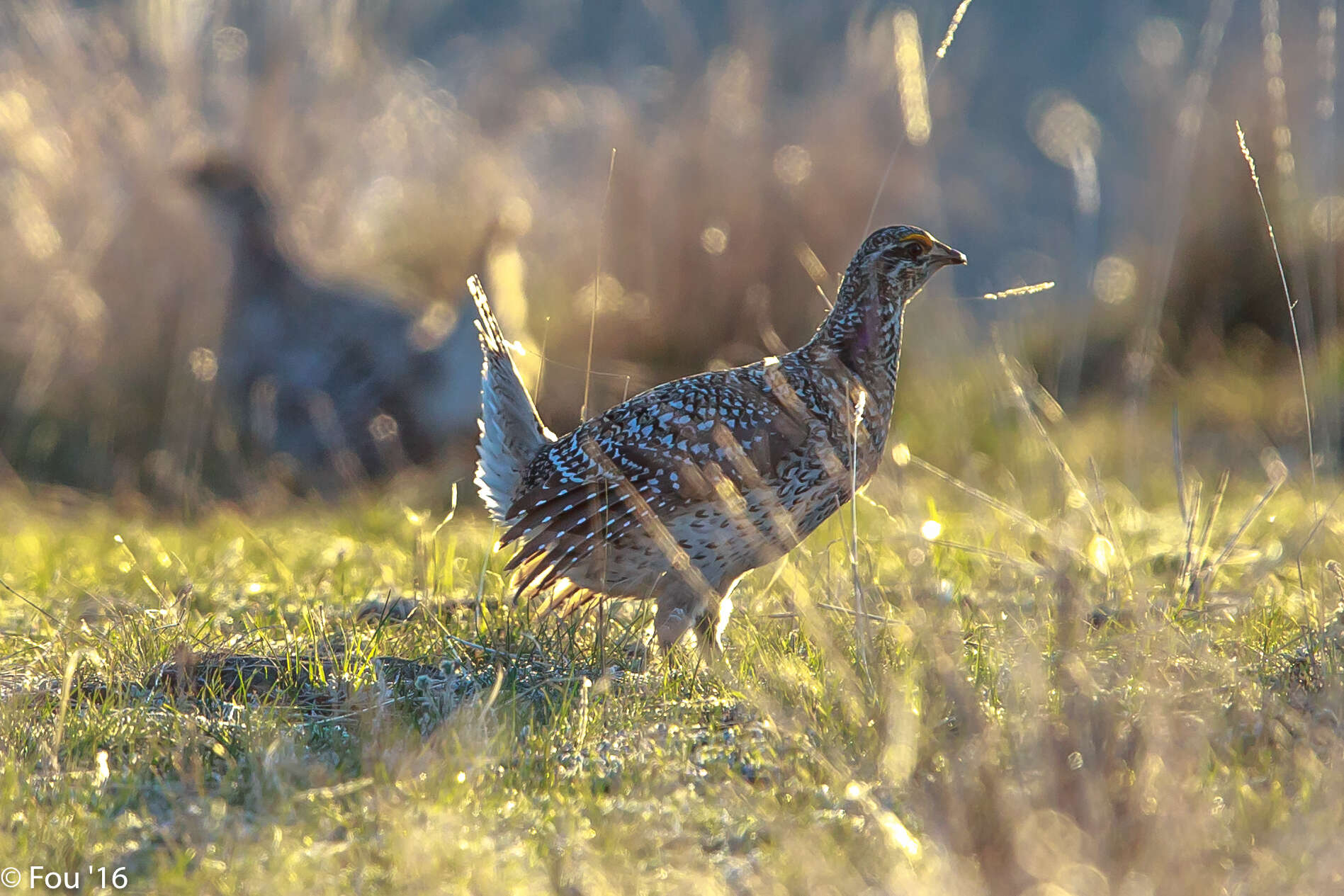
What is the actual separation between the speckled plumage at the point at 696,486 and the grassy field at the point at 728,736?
0.53ft

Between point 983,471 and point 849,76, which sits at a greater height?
point 849,76

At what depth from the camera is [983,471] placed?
25.6ft

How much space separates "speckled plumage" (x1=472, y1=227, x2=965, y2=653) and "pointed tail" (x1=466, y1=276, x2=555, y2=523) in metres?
0.39

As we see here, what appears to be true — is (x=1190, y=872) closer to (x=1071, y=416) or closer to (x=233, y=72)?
(x=1071, y=416)

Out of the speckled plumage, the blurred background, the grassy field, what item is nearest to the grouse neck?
the speckled plumage

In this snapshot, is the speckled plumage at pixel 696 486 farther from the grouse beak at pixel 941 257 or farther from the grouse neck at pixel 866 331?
the grouse beak at pixel 941 257

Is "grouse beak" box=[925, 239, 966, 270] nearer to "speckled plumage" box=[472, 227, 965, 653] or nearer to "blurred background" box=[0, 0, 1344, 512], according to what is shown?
"speckled plumage" box=[472, 227, 965, 653]

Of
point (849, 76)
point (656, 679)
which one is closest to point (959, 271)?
point (849, 76)

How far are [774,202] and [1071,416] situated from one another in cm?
251

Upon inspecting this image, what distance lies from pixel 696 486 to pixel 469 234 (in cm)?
713

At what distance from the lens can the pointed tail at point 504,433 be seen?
4.80 m

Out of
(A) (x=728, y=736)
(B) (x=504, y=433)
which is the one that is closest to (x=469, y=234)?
(B) (x=504, y=433)

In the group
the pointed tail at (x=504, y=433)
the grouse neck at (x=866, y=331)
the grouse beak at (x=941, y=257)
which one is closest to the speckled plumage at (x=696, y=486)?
the grouse neck at (x=866, y=331)

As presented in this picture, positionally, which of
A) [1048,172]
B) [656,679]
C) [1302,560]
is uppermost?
[656,679]
